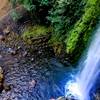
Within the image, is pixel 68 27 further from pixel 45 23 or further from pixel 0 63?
pixel 0 63

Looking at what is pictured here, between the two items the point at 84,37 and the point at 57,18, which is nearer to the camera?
the point at 84,37

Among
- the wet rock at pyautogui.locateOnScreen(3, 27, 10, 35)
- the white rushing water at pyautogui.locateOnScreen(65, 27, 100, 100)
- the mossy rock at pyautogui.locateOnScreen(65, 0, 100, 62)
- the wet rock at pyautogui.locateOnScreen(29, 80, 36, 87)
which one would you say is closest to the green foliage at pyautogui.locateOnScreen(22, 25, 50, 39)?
the wet rock at pyautogui.locateOnScreen(3, 27, 10, 35)

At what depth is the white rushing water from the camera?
827 centimetres

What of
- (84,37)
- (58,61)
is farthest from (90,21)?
(58,61)

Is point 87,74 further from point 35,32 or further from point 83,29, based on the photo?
point 35,32

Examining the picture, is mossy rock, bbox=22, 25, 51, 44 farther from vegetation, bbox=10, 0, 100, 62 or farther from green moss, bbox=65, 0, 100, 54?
green moss, bbox=65, 0, 100, 54

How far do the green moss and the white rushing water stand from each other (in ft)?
0.95

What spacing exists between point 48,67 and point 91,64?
1895 millimetres

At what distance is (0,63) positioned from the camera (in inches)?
422

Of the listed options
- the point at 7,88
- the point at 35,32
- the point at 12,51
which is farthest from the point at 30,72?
the point at 35,32

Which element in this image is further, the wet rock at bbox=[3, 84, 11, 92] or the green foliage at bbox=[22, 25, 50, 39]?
the green foliage at bbox=[22, 25, 50, 39]

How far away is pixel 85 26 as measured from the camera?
8797 millimetres

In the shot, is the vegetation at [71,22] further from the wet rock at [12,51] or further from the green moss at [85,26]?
the wet rock at [12,51]

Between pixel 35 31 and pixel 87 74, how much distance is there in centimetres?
362
